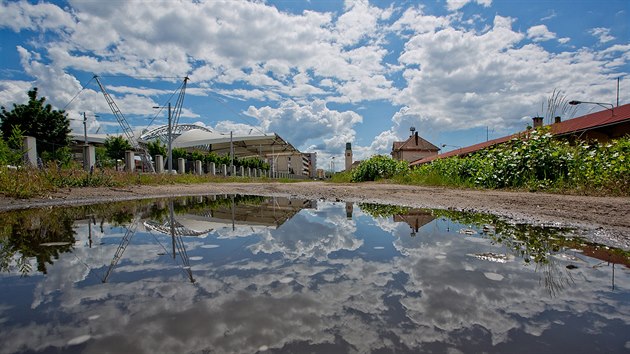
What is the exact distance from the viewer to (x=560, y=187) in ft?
26.2

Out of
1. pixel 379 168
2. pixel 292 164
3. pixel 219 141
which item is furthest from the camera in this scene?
pixel 292 164

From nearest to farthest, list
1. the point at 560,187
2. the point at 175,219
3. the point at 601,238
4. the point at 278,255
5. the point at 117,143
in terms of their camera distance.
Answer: the point at 278,255, the point at 601,238, the point at 175,219, the point at 560,187, the point at 117,143

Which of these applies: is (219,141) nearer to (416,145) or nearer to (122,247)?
(416,145)

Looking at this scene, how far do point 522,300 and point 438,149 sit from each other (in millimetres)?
55710

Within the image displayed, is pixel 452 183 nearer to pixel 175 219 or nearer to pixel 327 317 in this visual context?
pixel 175 219

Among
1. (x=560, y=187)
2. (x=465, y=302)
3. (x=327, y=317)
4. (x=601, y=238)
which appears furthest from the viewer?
(x=560, y=187)

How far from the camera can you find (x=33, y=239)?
10.2ft

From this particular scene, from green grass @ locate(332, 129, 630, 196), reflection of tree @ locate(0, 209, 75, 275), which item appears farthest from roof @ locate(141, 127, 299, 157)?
reflection of tree @ locate(0, 209, 75, 275)

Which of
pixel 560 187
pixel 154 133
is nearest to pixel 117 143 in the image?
pixel 154 133

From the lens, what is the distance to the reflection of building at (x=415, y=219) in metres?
3.95

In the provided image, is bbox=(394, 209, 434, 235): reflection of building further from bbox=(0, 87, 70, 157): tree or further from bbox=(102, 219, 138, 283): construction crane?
bbox=(0, 87, 70, 157): tree

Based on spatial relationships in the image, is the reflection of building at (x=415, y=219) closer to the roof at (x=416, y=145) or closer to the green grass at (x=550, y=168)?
the green grass at (x=550, y=168)

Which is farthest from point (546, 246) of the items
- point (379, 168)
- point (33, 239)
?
point (379, 168)

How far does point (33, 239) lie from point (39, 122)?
106 feet
